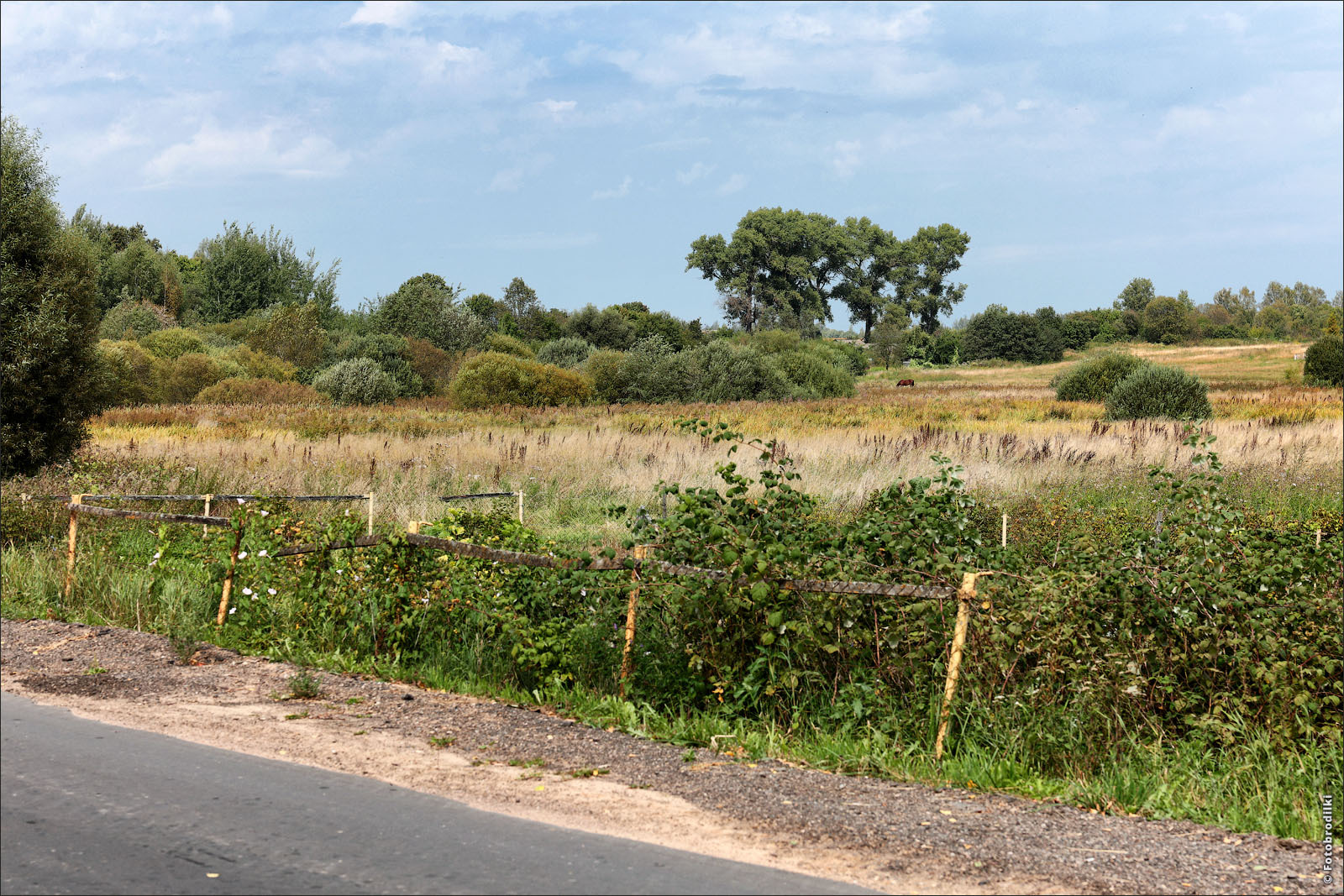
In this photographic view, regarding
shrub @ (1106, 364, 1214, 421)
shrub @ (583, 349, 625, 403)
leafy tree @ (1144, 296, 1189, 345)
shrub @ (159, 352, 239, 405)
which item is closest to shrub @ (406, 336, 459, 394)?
shrub @ (583, 349, 625, 403)

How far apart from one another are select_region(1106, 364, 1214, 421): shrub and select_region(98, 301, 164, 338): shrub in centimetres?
4380

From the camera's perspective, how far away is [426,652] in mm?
7938

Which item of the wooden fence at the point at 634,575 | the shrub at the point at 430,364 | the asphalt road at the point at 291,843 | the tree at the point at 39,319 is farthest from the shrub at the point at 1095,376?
the asphalt road at the point at 291,843

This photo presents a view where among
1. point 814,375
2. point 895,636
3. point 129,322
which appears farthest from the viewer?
point 129,322

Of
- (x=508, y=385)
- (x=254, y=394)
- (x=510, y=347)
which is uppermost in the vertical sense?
(x=510, y=347)

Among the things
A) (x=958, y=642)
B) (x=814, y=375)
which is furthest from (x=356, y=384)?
(x=958, y=642)

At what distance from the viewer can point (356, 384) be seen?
149ft

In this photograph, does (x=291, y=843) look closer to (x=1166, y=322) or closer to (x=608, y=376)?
(x=608, y=376)

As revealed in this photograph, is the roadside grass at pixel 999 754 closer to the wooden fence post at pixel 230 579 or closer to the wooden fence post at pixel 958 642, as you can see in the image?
the wooden fence post at pixel 958 642

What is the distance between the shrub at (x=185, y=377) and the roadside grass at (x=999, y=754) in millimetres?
40351

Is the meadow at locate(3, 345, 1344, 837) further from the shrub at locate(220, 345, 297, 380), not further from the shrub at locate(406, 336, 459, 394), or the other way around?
the shrub at locate(406, 336, 459, 394)

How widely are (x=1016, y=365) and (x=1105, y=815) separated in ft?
289

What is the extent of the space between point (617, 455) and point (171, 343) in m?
35.9

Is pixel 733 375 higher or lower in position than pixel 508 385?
higher
